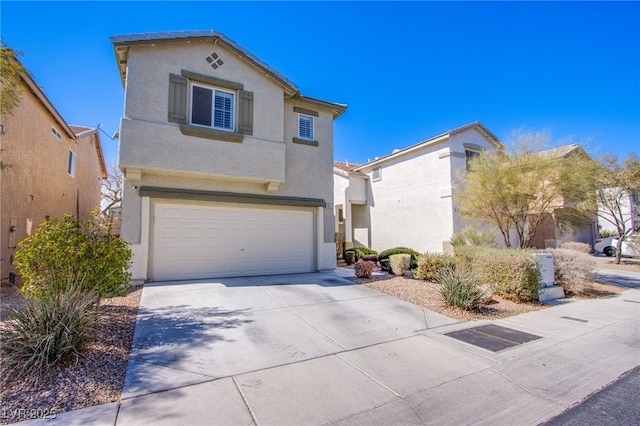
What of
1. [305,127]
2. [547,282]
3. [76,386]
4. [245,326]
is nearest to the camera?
[76,386]

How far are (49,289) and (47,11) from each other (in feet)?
22.3

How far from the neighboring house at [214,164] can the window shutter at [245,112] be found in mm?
35

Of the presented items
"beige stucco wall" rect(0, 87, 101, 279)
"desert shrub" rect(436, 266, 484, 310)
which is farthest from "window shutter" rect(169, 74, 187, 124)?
"desert shrub" rect(436, 266, 484, 310)

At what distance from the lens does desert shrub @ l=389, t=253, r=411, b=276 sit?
11406 mm

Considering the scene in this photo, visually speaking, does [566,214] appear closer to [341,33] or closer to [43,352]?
[341,33]

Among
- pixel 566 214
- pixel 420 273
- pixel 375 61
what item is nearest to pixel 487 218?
pixel 566 214

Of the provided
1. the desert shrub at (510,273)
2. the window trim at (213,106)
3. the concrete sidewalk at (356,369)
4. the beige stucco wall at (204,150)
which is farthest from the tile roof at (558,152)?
the window trim at (213,106)

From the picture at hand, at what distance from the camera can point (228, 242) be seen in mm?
10531

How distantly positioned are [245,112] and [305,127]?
8.83 feet

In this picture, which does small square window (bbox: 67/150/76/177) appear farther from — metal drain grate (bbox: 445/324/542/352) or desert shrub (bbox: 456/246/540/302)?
desert shrub (bbox: 456/246/540/302)

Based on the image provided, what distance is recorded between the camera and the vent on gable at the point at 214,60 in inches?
407

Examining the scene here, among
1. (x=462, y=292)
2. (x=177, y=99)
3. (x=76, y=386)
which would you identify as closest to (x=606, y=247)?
(x=462, y=292)

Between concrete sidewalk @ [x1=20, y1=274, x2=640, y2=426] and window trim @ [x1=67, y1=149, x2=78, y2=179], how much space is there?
40.6 ft

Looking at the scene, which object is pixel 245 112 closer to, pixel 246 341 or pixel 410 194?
pixel 246 341
